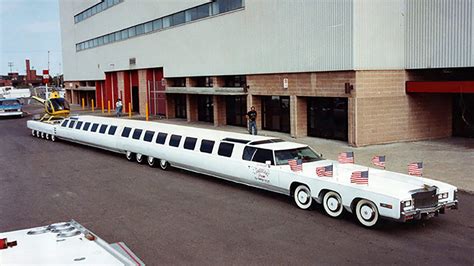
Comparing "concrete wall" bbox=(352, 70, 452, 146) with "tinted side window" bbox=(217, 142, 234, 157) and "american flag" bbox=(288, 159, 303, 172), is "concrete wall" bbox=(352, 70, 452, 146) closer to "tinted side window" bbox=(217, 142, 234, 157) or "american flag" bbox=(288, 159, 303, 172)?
"tinted side window" bbox=(217, 142, 234, 157)

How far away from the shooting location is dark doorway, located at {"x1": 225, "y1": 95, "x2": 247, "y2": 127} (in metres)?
29.4

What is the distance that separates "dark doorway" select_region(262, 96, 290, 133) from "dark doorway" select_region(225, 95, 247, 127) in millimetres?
1986

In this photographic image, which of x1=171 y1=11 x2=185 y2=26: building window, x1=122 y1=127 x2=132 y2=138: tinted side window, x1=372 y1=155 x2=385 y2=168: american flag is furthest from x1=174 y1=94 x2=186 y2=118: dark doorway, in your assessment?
x1=372 y1=155 x2=385 y2=168: american flag

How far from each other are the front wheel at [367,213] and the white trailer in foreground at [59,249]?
5.65 m

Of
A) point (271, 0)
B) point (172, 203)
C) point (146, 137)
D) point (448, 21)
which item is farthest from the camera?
point (271, 0)

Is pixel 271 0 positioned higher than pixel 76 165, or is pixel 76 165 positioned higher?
pixel 271 0

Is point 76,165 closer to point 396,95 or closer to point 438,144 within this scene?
point 396,95

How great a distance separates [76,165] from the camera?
1856 cm

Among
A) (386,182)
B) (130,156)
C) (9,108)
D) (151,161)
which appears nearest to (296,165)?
(386,182)

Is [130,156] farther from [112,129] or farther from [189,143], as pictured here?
[189,143]

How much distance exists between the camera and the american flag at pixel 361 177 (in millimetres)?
10172

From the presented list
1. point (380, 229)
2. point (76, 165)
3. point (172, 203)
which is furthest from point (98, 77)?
point (380, 229)

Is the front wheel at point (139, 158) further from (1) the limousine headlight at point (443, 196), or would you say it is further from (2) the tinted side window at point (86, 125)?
(1) the limousine headlight at point (443, 196)

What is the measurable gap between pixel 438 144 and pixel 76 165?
1495 centimetres
